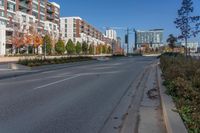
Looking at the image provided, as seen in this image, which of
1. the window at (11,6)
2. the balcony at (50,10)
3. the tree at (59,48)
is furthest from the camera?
the balcony at (50,10)

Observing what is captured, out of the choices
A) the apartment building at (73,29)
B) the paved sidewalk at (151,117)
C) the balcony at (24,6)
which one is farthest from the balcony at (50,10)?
the paved sidewalk at (151,117)

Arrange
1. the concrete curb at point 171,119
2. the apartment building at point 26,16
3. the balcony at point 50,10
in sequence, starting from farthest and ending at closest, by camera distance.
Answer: the balcony at point 50,10, the apartment building at point 26,16, the concrete curb at point 171,119

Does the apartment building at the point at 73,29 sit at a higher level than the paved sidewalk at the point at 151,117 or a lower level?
higher

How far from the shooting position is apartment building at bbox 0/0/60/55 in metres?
93.3

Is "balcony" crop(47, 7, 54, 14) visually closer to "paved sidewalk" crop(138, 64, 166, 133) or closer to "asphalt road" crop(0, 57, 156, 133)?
"asphalt road" crop(0, 57, 156, 133)

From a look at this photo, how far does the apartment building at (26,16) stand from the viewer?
306ft

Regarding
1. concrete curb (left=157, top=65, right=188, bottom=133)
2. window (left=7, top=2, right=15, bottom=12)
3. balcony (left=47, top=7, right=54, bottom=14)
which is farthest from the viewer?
balcony (left=47, top=7, right=54, bottom=14)

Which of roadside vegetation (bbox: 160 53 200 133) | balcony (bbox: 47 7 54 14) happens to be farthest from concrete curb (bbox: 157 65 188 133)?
balcony (bbox: 47 7 54 14)

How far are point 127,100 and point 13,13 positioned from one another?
305ft

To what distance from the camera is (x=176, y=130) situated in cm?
609

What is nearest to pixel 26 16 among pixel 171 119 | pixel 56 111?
pixel 56 111

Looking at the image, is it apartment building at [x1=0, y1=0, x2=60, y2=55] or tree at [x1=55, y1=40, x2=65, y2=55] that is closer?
apartment building at [x1=0, y1=0, x2=60, y2=55]

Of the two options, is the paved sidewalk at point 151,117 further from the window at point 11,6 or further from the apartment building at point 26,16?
the window at point 11,6

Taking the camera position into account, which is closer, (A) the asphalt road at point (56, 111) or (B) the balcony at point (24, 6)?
Result: (A) the asphalt road at point (56, 111)
